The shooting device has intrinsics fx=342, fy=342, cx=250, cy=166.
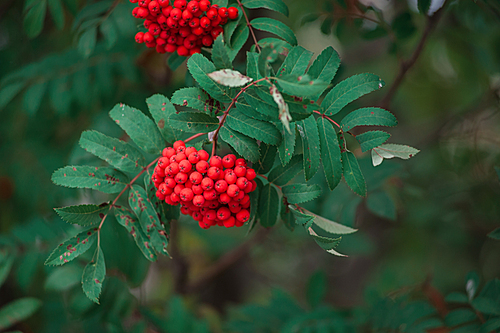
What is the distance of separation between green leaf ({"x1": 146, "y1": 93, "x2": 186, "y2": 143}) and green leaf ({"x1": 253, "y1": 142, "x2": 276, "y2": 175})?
22cm

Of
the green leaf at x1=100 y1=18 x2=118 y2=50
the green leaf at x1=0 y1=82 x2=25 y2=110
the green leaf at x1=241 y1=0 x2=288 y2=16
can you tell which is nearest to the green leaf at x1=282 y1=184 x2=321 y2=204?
the green leaf at x1=241 y1=0 x2=288 y2=16

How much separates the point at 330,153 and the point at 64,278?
114 cm

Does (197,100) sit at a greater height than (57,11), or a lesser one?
lesser

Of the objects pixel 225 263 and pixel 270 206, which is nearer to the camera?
pixel 270 206

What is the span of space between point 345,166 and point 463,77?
5.48 ft

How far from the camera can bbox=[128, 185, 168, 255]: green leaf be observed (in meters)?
0.81

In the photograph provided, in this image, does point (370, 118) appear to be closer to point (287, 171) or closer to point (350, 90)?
point (350, 90)

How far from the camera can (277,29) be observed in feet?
2.84

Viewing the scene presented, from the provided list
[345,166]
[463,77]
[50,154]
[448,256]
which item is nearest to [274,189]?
[345,166]

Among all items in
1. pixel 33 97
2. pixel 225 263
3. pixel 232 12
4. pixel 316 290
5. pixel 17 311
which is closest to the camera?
pixel 232 12

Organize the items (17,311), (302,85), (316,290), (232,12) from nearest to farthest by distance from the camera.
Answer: (302,85)
(232,12)
(17,311)
(316,290)

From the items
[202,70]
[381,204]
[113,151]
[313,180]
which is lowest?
[381,204]

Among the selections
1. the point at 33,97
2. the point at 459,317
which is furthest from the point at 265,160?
the point at 33,97

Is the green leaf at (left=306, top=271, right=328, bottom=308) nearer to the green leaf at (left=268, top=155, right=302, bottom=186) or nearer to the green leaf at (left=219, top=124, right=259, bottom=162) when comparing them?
the green leaf at (left=268, top=155, right=302, bottom=186)
